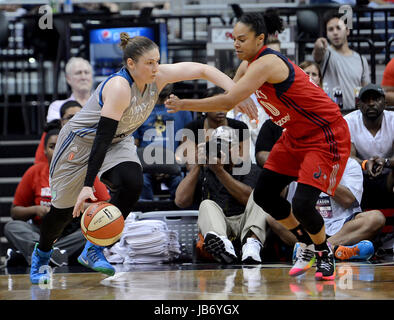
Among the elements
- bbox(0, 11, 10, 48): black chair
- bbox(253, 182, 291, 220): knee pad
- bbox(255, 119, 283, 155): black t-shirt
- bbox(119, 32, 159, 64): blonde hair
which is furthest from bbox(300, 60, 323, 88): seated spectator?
bbox(0, 11, 10, 48): black chair

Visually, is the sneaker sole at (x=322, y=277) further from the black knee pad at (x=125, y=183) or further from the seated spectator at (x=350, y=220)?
the black knee pad at (x=125, y=183)

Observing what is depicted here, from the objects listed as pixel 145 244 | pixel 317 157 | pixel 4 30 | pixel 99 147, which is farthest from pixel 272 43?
pixel 4 30

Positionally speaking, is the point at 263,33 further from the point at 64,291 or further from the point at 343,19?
the point at 343,19

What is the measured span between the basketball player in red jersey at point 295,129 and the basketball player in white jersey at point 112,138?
0.33 meters

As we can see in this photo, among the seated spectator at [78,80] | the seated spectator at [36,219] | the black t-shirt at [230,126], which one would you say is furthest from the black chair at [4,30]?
the black t-shirt at [230,126]

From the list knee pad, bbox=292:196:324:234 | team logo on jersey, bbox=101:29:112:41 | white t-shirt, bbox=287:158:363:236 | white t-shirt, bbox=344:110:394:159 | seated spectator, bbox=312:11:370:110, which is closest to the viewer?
knee pad, bbox=292:196:324:234

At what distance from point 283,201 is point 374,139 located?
196 centimetres

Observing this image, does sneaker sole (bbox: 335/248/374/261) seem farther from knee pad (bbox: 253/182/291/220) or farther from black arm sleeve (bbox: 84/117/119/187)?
black arm sleeve (bbox: 84/117/119/187)

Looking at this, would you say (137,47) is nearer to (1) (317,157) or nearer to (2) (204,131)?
(1) (317,157)

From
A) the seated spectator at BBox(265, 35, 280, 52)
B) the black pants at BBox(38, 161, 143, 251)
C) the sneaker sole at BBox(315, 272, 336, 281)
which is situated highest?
the seated spectator at BBox(265, 35, 280, 52)

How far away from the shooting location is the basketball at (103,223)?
453cm

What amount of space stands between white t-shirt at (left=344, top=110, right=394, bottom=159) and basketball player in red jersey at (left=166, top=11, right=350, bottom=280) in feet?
6.06

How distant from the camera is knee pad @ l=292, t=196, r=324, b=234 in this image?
4.66m
